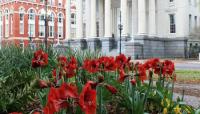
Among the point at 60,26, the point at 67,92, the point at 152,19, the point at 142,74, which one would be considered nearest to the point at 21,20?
the point at 60,26

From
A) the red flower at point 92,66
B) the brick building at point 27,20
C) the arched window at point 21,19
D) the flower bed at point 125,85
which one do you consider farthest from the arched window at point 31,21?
the red flower at point 92,66

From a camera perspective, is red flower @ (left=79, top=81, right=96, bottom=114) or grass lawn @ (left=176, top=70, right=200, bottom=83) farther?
grass lawn @ (left=176, top=70, right=200, bottom=83)

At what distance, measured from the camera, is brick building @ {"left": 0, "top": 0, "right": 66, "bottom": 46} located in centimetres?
7212

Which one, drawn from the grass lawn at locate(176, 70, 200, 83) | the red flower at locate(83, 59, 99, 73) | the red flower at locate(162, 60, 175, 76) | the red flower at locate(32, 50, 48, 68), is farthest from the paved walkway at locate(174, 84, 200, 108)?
the grass lawn at locate(176, 70, 200, 83)

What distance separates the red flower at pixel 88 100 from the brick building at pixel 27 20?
67.5 meters

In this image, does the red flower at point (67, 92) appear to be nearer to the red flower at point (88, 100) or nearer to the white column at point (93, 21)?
the red flower at point (88, 100)

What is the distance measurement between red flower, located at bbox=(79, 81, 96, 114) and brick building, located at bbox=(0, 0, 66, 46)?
6751 centimetres

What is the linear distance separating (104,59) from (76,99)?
310 cm

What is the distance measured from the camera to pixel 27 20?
242 ft

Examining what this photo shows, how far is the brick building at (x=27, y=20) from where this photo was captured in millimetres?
72125

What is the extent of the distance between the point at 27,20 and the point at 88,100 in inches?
2886

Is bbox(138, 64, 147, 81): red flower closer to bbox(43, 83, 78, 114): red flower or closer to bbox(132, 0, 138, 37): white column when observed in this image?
bbox(43, 83, 78, 114): red flower

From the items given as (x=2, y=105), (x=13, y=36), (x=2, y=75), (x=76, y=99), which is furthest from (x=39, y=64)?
(x=13, y=36)

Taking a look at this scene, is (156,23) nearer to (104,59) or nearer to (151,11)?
(151,11)
